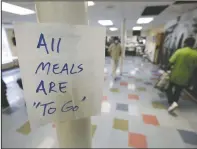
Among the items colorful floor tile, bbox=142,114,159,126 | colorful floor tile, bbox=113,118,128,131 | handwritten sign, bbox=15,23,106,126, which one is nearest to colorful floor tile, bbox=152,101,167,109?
colorful floor tile, bbox=142,114,159,126

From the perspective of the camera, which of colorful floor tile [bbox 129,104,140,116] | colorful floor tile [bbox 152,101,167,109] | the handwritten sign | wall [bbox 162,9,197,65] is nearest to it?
the handwritten sign

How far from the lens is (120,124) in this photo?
203 centimetres

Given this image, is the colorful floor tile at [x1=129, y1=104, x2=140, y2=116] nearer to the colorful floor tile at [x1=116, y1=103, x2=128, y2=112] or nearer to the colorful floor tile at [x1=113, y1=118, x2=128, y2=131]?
the colorful floor tile at [x1=116, y1=103, x2=128, y2=112]

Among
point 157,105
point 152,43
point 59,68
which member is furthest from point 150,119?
point 152,43

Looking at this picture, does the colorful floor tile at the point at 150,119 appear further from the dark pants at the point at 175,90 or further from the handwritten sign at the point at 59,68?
the handwritten sign at the point at 59,68

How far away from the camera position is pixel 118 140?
174 cm

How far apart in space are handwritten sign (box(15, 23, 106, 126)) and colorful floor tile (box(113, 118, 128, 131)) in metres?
1.67

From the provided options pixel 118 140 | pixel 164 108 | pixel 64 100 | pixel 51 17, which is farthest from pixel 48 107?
pixel 164 108

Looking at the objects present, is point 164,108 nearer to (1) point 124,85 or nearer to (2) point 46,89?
(1) point 124,85

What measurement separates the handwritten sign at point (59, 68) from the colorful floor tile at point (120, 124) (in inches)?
65.8

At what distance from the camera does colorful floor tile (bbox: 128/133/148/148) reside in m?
1.66

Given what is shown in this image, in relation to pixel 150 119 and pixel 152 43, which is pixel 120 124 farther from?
pixel 152 43

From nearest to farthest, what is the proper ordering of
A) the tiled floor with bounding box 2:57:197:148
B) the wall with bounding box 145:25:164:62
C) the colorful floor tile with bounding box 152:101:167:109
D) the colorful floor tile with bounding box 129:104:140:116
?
the tiled floor with bounding box 2:57:197:148 → the colorful floor tile with bounding box 129:104:140:116 → the colorful floor tile with bounding box 152:101:167:109 → the wall with bounding box 145:25:164:62

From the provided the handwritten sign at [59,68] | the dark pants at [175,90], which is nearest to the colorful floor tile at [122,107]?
the dark pants at [175,90]
